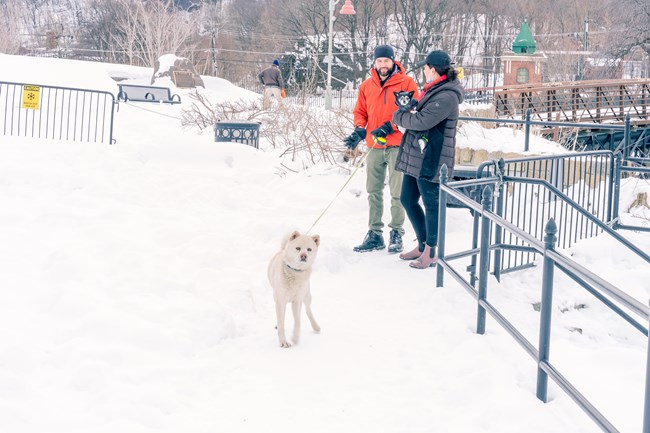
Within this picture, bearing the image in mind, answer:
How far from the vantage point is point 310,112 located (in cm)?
1502

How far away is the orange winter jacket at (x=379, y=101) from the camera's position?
7.20 m

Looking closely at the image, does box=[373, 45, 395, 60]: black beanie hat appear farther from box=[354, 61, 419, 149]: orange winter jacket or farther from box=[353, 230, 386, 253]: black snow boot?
box=[353, 230, 386, 253]: black snow boot

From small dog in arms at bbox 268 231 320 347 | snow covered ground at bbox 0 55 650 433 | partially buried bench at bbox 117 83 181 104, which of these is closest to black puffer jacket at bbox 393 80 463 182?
snow covered ground at bbox 0 55 650 433

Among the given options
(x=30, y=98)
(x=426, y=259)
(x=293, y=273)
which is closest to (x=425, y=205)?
(x=426, y=259)

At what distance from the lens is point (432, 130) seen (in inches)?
266

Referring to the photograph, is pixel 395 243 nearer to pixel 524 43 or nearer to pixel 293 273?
pixel 293 273

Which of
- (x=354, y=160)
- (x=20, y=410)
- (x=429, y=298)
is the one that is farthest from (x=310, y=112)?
(x=20, y=410)

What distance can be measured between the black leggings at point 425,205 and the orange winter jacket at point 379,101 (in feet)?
1.75

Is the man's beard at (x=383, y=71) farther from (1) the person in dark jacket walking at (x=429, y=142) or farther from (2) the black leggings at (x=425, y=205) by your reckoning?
(2) the black leggings at (x=425, y=205)

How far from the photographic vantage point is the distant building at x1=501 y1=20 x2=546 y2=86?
5722 cm

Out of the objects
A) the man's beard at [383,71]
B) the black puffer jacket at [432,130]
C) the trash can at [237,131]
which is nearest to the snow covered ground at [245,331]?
the black puffer jacket at [432,130]

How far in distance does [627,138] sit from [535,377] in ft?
27.4

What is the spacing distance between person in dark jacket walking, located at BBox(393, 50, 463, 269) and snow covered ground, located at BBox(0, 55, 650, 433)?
0.49 meters

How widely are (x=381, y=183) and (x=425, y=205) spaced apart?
2.49ft
